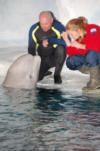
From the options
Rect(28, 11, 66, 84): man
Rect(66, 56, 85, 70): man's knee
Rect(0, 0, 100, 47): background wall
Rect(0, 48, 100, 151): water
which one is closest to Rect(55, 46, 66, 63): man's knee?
Rect(28, 11, 66, 84): man

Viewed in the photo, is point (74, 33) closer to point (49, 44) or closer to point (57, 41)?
point (57, 41)

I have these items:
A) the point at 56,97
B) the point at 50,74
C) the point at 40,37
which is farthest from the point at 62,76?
the point at 56,97

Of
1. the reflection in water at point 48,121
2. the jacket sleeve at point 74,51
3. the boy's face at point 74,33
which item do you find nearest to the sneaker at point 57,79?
the jacket sleeve at point 74,51

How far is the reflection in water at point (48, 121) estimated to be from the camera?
5727 millimetres

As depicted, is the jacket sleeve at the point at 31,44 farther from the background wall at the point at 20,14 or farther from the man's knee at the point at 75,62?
the background wall at the point at 20,14

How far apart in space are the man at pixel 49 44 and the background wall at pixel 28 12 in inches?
244

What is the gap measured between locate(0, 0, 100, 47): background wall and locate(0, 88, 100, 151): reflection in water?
7.61m

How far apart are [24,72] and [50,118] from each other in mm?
2964

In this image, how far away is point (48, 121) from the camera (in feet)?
22.3

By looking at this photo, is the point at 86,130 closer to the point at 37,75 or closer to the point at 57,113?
the point at 57,113

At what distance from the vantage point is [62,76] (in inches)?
403

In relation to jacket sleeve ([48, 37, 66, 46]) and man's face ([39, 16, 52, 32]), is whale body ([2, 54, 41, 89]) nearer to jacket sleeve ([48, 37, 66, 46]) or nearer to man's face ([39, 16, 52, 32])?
jacket sleeve ([48, 37, 66, 46])

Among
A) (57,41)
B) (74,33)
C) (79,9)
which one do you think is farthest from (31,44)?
(79,9)

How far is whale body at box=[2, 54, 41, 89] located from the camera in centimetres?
970
